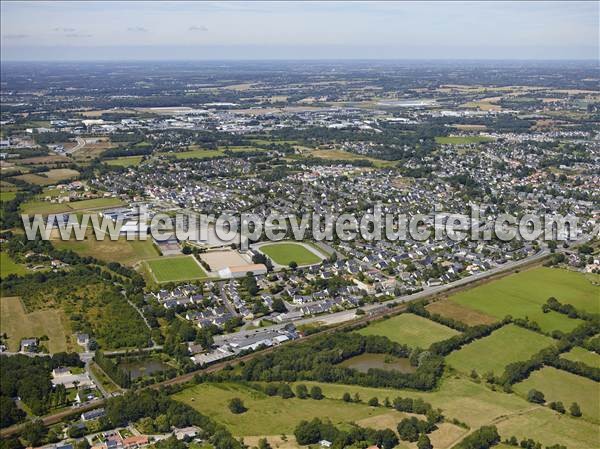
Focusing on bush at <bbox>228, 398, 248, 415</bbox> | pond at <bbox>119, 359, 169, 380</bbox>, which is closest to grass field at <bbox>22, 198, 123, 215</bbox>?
pond at <bbox>119, 359, 169, 380</bbox>

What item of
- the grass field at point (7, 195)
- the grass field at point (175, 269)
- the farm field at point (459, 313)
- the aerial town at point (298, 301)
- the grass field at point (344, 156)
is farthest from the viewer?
the grass field at point (344, 156)

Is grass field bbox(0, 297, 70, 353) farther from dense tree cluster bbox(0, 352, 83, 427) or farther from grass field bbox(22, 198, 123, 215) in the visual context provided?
grass field bbox(22, 198, 123, 215)

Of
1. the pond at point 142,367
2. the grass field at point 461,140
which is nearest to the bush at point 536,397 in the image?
the pond at point 142,367

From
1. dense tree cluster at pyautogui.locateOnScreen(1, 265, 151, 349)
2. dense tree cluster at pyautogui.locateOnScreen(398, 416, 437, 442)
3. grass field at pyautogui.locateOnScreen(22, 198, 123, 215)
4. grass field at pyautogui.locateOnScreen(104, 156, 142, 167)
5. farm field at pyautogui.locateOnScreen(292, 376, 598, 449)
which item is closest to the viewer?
dense tree cluster at pyautogui.locateOnScreen(398, 416, 437, 442)

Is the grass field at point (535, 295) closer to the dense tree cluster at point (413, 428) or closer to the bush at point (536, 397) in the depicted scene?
the bush at point (536, 397)

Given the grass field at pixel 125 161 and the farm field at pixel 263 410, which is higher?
the grass field at pixel 125 161

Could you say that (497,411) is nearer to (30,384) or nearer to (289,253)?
(30,384)

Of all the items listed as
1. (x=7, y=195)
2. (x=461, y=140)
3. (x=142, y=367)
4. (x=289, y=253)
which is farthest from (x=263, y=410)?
(x=461, y=140)
